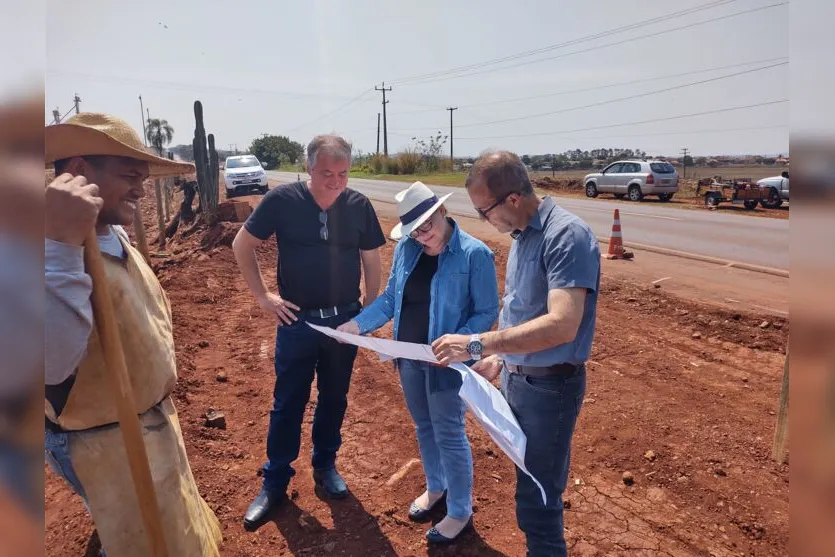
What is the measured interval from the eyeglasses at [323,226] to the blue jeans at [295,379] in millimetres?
455

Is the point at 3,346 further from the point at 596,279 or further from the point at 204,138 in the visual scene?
the point at 204,138

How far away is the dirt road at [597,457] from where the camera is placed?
2889 millimetres

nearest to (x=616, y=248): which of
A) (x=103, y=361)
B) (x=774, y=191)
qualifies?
(x=103, y=361)

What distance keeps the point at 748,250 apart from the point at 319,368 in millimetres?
9771

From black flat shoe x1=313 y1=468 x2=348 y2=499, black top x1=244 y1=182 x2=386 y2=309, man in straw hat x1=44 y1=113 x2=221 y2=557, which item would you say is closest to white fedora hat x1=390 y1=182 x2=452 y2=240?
black top x1=244 y1=182 x2=386 y2=309

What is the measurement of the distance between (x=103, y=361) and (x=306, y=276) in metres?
1.56

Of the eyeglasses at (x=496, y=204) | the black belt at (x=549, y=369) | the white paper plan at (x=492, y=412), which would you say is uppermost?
the eyeglasses at (x=496, y=204)

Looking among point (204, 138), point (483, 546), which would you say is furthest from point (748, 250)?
point (204, 138)

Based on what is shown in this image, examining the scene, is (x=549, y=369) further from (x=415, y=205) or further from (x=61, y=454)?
(x=61, y=454)

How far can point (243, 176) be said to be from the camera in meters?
21.5

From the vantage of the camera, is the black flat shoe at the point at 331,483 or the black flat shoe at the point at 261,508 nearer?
the black flat shoe at the point at 261,508

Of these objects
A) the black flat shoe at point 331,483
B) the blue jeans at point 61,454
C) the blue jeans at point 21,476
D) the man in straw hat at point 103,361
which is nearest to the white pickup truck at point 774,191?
the black flat shoe at point 331,483

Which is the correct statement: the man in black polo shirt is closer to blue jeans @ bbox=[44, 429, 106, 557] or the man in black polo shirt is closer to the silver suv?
blue jeans @ bbox=[44, 429, 106, 557]

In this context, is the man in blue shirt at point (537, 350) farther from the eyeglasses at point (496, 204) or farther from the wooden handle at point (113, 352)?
the wooden handle at point (113, 352)
